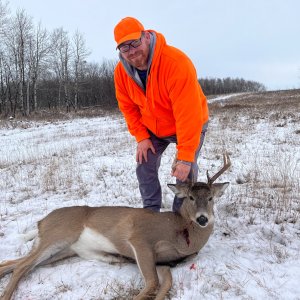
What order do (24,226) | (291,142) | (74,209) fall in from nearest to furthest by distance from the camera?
(74,209) < (24,226) < (291,142)

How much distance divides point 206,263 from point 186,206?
0.61 meters

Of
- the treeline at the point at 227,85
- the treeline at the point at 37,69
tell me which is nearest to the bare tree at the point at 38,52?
the treeline at the point at 37,69

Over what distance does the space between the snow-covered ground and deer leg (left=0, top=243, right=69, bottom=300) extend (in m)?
0.09

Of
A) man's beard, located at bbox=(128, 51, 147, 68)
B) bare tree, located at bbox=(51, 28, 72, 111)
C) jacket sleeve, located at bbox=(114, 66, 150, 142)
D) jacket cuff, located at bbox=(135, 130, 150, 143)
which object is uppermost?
bare tree, located at bbox=(51, 28, 72, 111)

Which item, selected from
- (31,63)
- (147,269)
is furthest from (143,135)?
(31,63)

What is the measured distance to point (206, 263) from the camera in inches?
143

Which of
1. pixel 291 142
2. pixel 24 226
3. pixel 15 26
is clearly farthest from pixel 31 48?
pixel 24 226

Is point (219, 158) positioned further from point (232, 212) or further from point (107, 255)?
point (107, 255)

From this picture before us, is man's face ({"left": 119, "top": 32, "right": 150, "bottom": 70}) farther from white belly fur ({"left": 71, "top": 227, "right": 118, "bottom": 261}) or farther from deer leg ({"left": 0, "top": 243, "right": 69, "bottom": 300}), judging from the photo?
deer leg ({"left": 0, "top": 243, "right": 69, "bottom": 300})

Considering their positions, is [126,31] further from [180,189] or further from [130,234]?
[130,234]

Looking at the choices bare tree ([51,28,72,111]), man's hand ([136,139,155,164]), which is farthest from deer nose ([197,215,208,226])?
bare tree ([51,28,72,111])

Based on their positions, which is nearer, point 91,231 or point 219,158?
point 91,231

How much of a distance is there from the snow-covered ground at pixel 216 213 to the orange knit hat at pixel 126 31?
2188mm

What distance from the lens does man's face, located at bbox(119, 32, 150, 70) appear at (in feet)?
11.6
